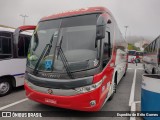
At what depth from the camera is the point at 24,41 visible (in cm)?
871

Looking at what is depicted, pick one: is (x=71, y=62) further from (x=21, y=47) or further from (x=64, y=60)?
(x=21, y=47)

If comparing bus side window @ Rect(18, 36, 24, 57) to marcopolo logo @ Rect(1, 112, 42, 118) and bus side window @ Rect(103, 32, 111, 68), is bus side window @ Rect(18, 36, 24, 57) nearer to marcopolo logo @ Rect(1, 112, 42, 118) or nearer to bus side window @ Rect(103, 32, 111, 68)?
marcopolo logo @ Rect(1, 112, 42, 118)

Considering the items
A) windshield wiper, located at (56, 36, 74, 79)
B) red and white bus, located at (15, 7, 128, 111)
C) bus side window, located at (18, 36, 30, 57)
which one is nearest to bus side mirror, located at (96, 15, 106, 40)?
red and white bus, located at (15, 7, 128, 111)

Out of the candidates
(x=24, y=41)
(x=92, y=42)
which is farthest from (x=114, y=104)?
(x=24, y=41)

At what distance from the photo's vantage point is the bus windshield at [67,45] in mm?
4977

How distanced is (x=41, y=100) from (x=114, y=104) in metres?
2.76

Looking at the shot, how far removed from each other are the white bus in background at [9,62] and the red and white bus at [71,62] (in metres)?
2.02

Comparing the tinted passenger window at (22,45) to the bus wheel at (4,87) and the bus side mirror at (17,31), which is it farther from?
the bus wheel at (4,87)

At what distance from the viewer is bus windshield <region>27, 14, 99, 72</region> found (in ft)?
16.3

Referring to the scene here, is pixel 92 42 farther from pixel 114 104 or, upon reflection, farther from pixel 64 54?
pixel 114 104

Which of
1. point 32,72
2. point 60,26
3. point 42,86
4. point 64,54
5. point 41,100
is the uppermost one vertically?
point 60,26

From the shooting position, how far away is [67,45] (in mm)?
5262

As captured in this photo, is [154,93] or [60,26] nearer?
[154,93]

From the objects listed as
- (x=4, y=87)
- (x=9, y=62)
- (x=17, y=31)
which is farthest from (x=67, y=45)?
(x=4, y=87)
